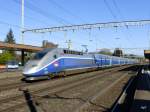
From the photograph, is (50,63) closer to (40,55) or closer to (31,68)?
(40,55)

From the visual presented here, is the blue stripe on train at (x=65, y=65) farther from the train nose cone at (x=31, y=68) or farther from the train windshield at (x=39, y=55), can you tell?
the train windshield at (x=39, y=55)

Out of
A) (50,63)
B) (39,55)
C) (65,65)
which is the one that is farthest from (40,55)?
(65,65)

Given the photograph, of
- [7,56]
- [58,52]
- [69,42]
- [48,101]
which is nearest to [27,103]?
[48,101]

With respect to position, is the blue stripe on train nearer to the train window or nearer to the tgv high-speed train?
the tgv high-speed train

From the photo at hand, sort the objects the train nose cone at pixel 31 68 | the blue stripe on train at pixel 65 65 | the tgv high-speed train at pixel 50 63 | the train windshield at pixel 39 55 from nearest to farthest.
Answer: the train nose cone at pixel 31 68 < the tgv high-speed train at pixel 50 63 < the blue stripe on train at pixel 65 65 < the train windshield at pixel 39 55

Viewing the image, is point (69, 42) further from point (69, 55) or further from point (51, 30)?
point (69, 55)

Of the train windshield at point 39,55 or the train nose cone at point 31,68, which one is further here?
the train windshield at point 39,55

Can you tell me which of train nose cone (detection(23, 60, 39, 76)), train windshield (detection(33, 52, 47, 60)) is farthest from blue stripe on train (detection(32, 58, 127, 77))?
train windshield (detection(33, 52, 47, 60))

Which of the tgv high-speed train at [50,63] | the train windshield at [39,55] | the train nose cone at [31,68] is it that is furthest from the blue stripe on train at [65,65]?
the train windshield at [39,55]

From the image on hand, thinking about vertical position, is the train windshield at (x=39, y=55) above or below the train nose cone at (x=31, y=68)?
above

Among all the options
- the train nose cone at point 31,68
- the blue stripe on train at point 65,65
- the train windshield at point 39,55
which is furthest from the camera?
the train windshield at point 39,55

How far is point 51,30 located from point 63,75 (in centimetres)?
2046

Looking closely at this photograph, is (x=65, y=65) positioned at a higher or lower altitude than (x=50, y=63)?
lower

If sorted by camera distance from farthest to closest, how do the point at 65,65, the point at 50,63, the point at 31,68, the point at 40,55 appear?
→ the point at 65,65 → the point at 40,55 → the point at 50,63 → the point at 31,68
